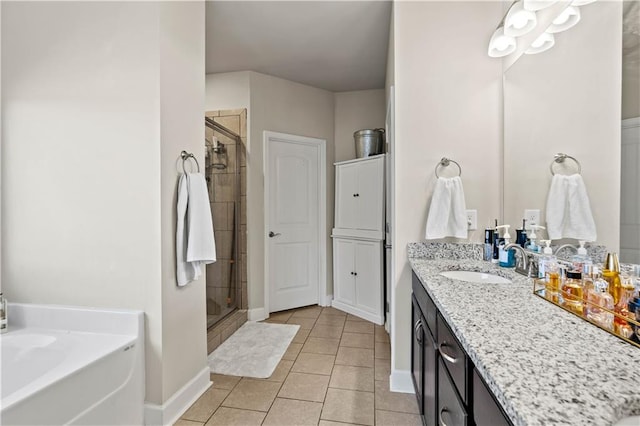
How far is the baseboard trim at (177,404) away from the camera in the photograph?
1691mm

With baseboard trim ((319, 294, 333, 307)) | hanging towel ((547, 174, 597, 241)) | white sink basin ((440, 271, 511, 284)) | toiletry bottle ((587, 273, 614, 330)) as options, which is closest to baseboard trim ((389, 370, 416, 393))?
white sink basin ((440, 271, 511, 284))

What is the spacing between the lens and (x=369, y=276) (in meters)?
3.41

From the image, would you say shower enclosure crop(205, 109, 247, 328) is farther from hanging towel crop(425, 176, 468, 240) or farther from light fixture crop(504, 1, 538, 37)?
light fixture crop(504, 1, 538, 37)

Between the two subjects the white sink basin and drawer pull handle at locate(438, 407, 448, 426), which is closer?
drawer pull handle at locate(438, 407, 448, 426)

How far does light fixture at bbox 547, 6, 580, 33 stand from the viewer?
1.29 metres

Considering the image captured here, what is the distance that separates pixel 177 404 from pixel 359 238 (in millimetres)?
2268

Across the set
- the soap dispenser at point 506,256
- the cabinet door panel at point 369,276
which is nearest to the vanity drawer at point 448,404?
the soap dispenser at point 506,256

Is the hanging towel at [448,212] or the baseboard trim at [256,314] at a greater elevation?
the hanging towel at [448,212]

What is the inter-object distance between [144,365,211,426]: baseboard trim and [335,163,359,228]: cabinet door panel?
212 centimetres

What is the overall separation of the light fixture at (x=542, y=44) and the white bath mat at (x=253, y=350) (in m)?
2.53

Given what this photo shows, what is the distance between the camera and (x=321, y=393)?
205 cm

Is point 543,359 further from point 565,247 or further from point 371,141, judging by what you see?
point 371,141

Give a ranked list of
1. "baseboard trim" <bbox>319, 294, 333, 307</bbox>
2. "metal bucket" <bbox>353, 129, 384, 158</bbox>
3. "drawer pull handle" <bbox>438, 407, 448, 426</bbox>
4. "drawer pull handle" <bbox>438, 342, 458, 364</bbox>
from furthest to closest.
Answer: "baseboard trim" <bbox>319, 294, 333, 307</bbox> → "metal bucket" <bbox>353, 129, 384, 158</bbox> → "drawer pull handle" <bbox>438, 407, 448, 426</bbox> → "drawer pull handle" <bbox>438, 342, 458, 364</bbox>

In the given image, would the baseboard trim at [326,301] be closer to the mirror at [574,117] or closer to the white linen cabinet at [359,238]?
the white linen cabinet at [359,238]
